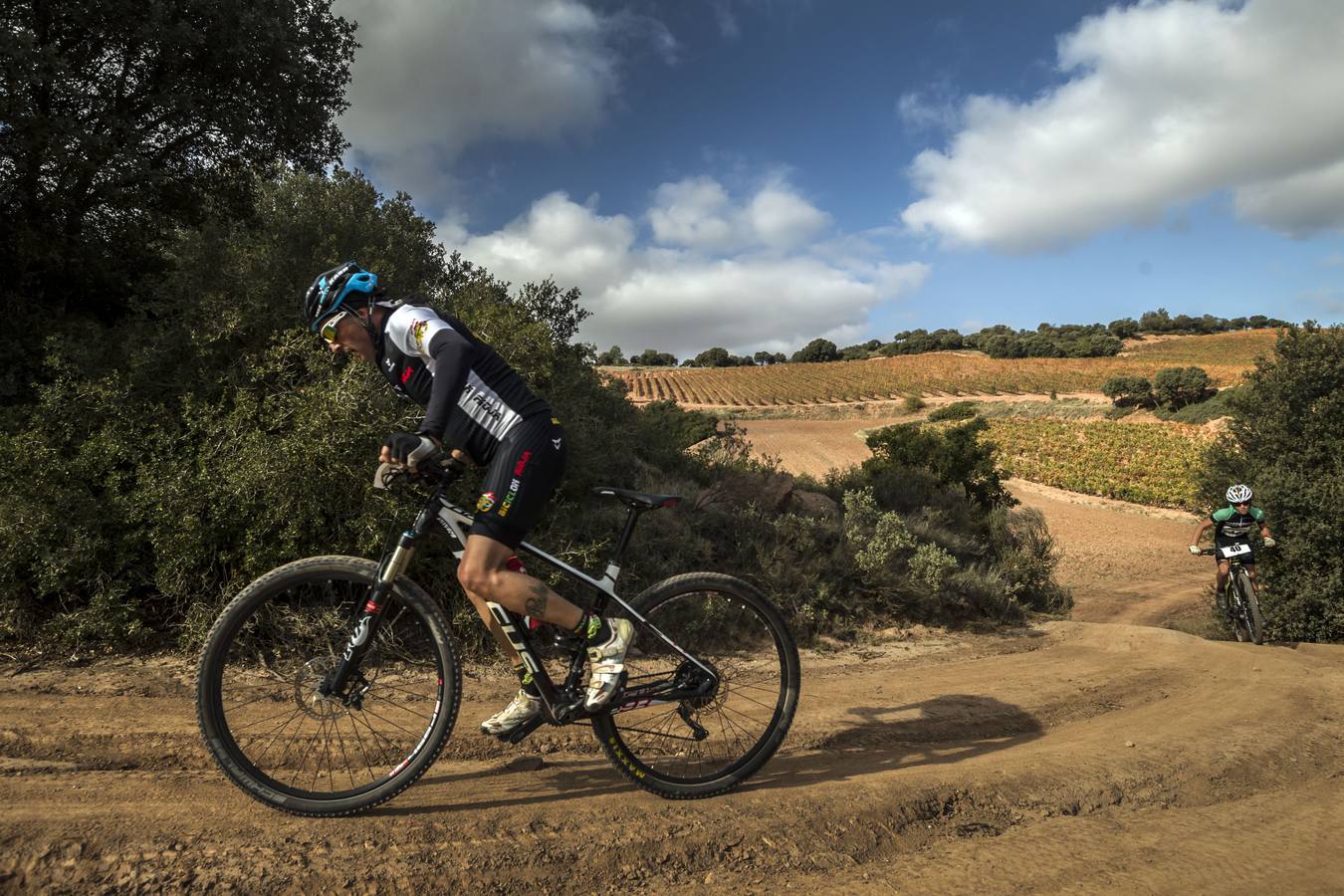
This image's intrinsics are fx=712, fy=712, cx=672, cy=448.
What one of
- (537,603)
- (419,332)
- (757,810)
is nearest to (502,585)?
(537,603)

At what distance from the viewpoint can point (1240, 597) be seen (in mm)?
10367

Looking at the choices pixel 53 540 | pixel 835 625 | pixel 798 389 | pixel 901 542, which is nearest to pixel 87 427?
pixel 53 540

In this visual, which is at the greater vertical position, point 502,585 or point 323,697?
point 502,585

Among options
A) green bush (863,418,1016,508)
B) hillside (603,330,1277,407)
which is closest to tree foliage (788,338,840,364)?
hillside (603,330,1277,407)

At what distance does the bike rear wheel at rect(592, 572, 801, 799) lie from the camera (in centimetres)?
345

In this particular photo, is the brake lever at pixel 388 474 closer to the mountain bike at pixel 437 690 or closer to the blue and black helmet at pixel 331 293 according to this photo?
the mountain bike at pixel 437 690

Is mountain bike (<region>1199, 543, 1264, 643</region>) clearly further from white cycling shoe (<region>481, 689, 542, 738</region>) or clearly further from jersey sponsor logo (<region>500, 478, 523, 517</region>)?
jersey sponsor logo (<region>500, 478, 523, 517</region>)

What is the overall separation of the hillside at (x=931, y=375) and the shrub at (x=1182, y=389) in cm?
425

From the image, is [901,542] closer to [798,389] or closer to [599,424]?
[599,424]

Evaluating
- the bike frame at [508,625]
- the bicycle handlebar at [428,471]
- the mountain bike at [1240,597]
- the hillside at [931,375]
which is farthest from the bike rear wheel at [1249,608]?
the hillside at [931,375]

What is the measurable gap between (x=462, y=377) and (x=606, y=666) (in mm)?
1469

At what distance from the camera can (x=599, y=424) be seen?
8461mm

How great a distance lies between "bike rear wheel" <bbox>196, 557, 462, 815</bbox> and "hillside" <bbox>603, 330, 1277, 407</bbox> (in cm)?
5449

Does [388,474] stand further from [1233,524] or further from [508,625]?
[1233,524]
